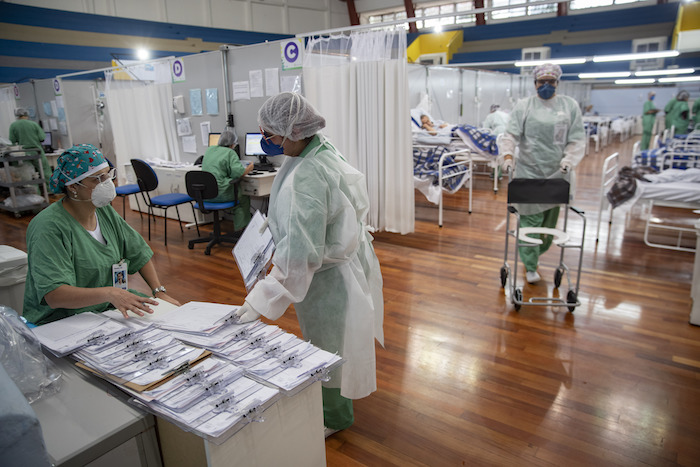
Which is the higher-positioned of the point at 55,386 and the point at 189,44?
the point at 189,44

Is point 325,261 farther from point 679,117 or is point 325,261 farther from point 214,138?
point 679,117

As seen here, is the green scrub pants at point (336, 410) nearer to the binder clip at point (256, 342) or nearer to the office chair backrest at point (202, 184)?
the binder clip at point (256, 342)

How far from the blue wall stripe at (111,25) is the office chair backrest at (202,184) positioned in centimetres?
719

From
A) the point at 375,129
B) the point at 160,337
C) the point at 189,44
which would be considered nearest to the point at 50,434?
the point at 160,337

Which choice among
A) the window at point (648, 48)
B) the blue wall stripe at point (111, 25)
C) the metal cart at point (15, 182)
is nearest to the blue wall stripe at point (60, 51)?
the blue wall stripe at point (111, 25)

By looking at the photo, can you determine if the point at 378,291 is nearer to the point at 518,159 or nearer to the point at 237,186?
the point at 518,159

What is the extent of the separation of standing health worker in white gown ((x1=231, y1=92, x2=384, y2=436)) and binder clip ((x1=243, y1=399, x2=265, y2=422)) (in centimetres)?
41

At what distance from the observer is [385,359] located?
8.79 feet

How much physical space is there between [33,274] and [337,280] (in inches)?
42.0

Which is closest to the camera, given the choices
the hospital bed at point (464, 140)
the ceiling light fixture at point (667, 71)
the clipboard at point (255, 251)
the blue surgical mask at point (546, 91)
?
the clipboard at point (255, 251)

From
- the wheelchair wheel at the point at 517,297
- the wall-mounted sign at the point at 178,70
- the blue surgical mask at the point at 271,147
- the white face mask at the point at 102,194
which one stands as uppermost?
the wall-mounted sign at the point at 178,70

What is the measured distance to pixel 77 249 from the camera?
5.41 feet

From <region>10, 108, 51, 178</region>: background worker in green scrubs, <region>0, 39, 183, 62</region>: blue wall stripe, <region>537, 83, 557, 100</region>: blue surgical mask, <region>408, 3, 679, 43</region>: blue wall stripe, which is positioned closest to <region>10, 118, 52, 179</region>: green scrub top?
<region>10, 108, 51, 178</region>: background worker in green scrubs

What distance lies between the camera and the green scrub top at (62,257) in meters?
1.54
